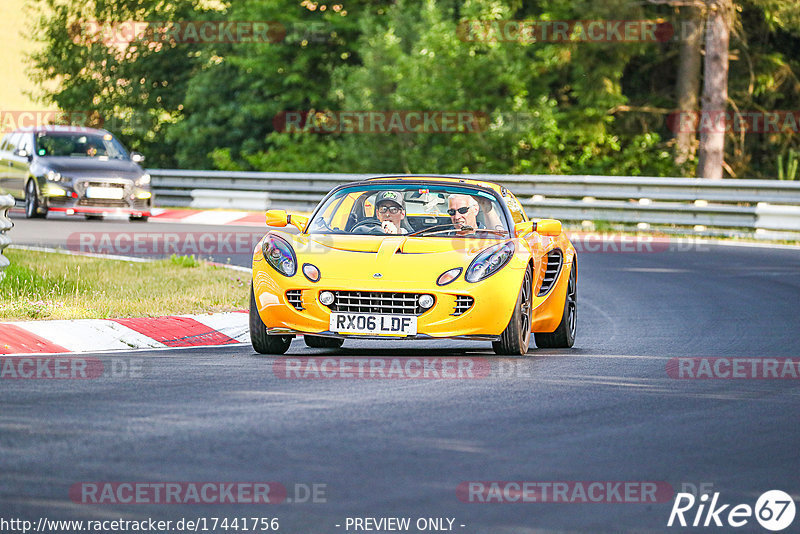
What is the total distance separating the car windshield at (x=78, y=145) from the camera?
89.5 ft

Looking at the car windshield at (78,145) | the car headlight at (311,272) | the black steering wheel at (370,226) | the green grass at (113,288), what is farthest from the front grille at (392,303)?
the car windshield at (78,145)

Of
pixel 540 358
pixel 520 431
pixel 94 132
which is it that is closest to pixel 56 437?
pixel 520 431

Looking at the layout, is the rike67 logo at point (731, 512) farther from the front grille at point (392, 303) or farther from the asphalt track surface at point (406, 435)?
the front grille at point (392, 303)

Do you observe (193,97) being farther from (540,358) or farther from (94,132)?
(540,358)

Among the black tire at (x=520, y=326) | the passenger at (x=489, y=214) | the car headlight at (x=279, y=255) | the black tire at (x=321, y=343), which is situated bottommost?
the black tire at (x=321, y=343)

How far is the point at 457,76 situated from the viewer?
3192 cm

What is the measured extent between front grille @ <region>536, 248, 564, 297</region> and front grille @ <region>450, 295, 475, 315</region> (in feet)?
4.11

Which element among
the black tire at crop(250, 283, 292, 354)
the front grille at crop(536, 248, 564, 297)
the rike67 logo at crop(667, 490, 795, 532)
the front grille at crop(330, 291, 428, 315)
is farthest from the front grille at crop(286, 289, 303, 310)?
the rike67 logo at crop(667, 490, 795, 532)

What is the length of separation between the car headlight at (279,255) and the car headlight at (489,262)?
48.2 inches

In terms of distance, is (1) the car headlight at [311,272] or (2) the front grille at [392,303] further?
(1) the car headlight at [311,272]

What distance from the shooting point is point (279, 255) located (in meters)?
10.2

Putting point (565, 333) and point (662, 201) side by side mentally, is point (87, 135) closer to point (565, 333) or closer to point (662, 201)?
point (662, 201)

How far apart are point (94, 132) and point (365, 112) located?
7.88 meters

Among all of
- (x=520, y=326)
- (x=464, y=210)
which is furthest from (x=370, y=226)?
(x=520, y=326)
